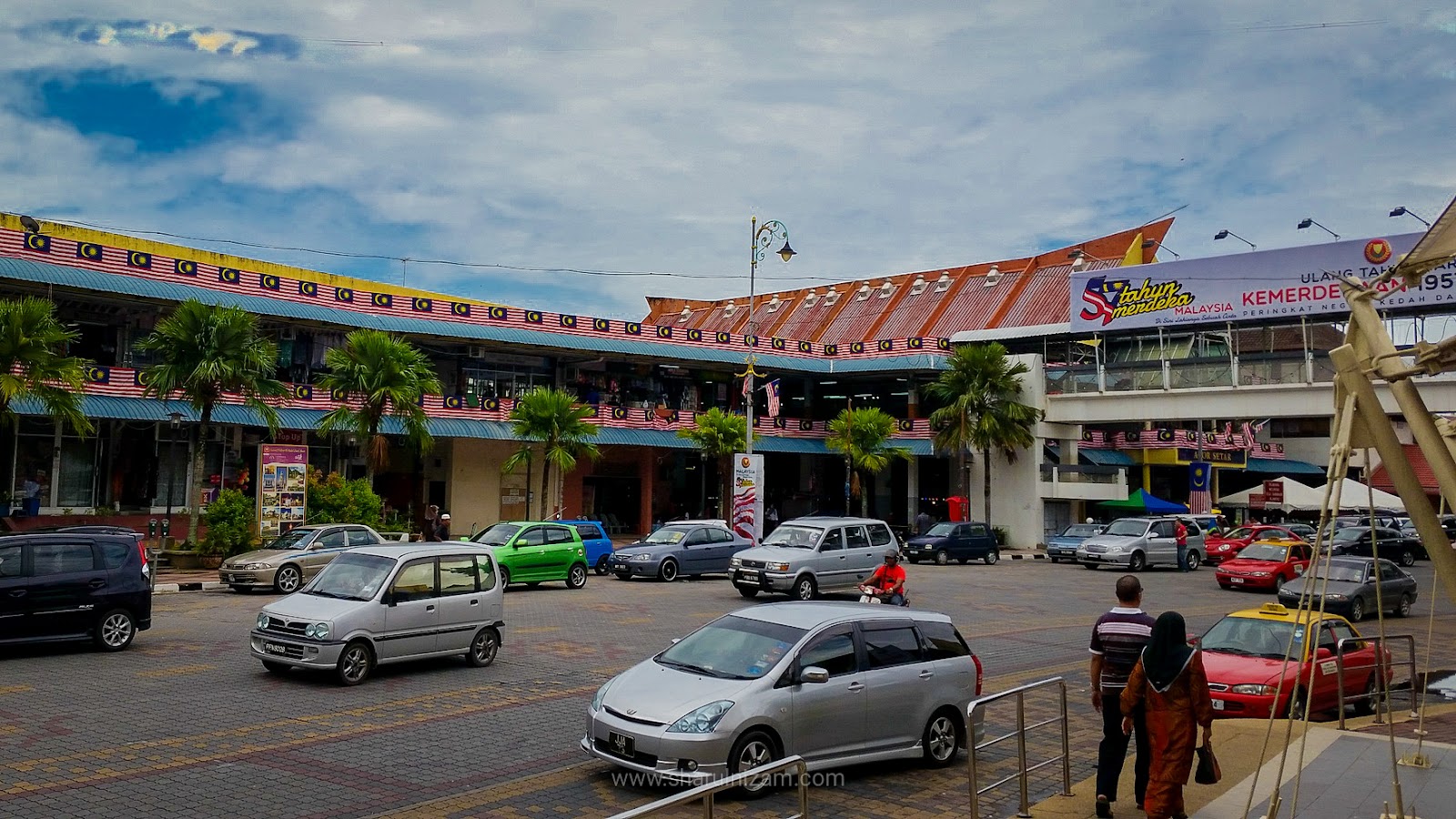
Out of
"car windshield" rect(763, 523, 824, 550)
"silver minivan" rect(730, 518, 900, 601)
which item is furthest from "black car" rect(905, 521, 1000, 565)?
"car windshield" rect(763, 523, 824, 550)

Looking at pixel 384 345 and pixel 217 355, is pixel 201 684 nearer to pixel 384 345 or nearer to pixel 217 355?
pixel 217 355

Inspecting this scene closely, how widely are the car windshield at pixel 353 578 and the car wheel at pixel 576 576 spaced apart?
1153cm

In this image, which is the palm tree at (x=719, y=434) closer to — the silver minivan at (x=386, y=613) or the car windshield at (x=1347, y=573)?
the car windshield at (x=1347, y=573)

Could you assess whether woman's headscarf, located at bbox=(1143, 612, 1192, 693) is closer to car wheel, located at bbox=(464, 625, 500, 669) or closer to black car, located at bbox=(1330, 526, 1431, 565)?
car wheel, located at bbox=(464, 625, 500, 669)

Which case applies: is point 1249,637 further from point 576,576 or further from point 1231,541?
point 1231,541

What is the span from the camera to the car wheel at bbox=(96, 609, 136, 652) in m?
14.9

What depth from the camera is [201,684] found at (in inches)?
500

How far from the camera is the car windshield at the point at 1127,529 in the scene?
118 feet

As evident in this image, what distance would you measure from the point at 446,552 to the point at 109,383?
2187cm

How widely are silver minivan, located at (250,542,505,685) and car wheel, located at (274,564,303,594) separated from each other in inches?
389

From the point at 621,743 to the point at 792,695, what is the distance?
4.78 feet

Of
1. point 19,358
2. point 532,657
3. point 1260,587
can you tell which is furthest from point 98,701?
point 1260,587

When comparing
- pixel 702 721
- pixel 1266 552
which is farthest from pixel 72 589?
pixel 1266 552

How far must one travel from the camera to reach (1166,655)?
24.9ft
